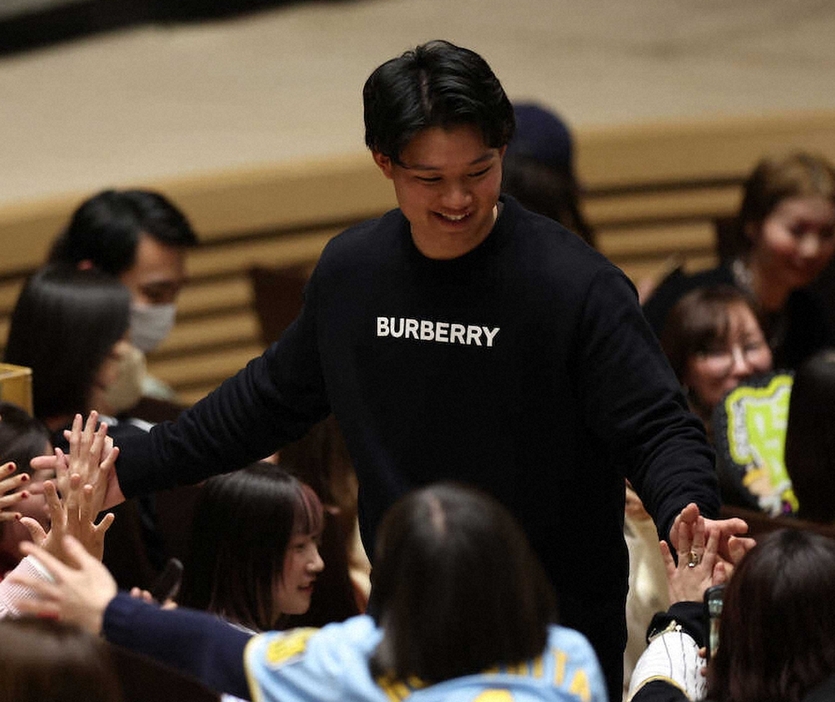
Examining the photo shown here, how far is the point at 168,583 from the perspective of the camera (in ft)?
10.3

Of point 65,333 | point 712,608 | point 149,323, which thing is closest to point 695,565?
point 712,608

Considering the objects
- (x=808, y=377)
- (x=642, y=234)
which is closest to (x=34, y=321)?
(x=808, y=377)

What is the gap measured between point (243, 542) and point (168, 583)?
442 millimetres

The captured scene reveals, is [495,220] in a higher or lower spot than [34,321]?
higher

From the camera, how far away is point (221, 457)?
8.53 feet

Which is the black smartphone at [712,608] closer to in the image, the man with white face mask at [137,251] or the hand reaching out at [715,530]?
the hand reaching out at [715,530]

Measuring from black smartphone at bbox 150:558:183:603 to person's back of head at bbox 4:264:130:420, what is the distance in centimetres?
48

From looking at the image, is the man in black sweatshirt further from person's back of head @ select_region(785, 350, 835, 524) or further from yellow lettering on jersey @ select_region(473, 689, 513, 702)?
person's back of head @ select_region(785, 350, 835, 524)

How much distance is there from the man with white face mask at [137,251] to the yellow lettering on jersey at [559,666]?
253 centimetres

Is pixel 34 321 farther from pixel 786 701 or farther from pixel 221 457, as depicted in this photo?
pixel 786 701

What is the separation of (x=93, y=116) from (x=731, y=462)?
4.44 m

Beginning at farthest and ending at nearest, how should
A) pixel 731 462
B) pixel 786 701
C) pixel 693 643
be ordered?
1. pixel 731 462
2. pixel 693 643
3. pixel 786 701

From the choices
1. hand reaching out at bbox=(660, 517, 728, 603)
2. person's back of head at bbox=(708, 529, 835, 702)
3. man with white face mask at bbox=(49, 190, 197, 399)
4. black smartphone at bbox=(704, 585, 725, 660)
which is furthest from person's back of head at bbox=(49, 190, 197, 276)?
person's back of head at bbox=(708, 529, 835, 702)

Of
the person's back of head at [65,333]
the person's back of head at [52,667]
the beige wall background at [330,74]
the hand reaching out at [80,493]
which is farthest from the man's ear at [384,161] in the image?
the beige wall background at [330,74]
